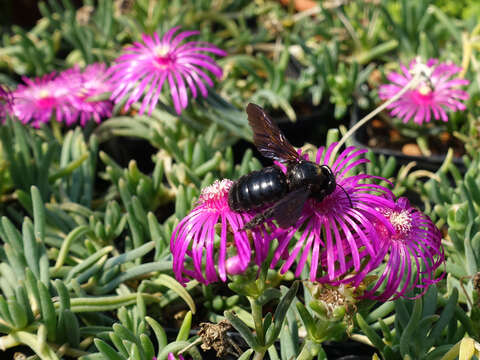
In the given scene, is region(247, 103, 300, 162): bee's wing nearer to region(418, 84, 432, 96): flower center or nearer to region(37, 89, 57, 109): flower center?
region(418, 84, 432, 96): flower center

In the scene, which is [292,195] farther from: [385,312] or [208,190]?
[385,312]

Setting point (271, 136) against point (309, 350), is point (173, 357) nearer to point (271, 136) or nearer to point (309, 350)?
point (309, 350)

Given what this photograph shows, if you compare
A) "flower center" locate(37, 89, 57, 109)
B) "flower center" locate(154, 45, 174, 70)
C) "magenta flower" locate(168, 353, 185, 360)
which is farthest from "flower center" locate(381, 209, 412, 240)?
"flower center" locate(37, 89, 57, 109)

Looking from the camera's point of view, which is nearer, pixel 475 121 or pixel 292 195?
pixel 292 195

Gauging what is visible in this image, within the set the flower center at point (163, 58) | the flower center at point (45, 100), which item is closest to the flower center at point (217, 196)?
the flower center at point (163, 58)

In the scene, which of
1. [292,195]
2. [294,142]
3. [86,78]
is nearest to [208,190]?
[292,195]

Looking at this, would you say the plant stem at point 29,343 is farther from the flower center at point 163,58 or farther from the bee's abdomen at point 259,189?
the flower center at point 163,58
